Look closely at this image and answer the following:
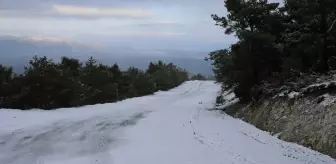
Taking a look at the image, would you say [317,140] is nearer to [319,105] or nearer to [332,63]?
[319,105]

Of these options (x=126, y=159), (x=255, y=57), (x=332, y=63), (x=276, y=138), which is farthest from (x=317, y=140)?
(x=255, y=57)

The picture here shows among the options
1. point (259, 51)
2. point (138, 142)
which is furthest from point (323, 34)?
point (138, 142)

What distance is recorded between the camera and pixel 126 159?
12930mm

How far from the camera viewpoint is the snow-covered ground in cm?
1286

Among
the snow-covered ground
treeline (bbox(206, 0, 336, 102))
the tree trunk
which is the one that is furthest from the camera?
treeline (bbox(206, 0, 336, 102))

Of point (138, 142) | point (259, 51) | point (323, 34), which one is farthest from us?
point (259, 51)

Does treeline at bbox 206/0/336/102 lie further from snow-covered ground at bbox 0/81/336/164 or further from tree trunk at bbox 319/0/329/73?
snow-covered ground at bbox 0/81/336/164

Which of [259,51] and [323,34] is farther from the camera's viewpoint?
[259,51]

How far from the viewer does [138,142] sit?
1619 centimetres

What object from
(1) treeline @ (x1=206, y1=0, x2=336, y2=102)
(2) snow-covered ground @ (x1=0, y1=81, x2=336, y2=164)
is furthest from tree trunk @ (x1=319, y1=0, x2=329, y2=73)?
(2) snow-covered ground @ (x1=0, y1=81, x2=336, y2=164)

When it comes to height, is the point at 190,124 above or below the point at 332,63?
below

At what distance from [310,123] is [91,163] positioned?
28.8 feet

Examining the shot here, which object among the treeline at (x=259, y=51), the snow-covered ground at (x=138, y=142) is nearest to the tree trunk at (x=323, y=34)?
the treeline at (x=259, y=51)

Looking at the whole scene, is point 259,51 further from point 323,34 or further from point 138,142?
point 138,142
